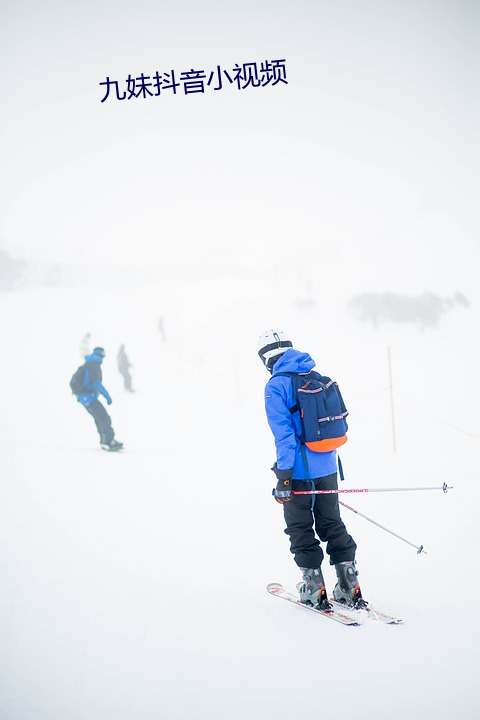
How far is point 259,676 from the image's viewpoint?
2.36 meters

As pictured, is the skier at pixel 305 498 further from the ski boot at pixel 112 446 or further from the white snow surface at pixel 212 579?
the ski boot at pixel 112 446

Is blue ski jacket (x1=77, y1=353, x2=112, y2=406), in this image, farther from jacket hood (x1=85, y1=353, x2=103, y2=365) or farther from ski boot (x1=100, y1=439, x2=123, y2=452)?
ski boot (x1=100, y1=439, x2=123, y2=452)

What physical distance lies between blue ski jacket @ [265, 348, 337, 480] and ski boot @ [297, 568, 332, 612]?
28.1 inches

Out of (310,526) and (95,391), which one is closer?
(310,526)

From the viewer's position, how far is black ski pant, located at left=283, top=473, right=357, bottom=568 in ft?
9.79

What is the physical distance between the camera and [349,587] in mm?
2971

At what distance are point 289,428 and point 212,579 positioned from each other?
65.0 inches

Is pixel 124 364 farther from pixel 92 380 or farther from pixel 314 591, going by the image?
pixel 314 591

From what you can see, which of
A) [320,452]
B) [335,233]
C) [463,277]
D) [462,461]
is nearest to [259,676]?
[320,452]

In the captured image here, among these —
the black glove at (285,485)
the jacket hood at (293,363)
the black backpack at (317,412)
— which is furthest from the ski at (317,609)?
the jacket hood at (293,363)

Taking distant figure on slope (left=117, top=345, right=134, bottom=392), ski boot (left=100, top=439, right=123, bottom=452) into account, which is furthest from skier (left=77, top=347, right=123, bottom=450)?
distant figure on slope (left=117, top=345, right=134, bottom=392)

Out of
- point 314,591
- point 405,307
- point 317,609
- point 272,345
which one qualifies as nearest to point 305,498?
point 314,591

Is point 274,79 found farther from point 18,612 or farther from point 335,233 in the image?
point 335,233

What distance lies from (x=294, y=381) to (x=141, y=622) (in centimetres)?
206
